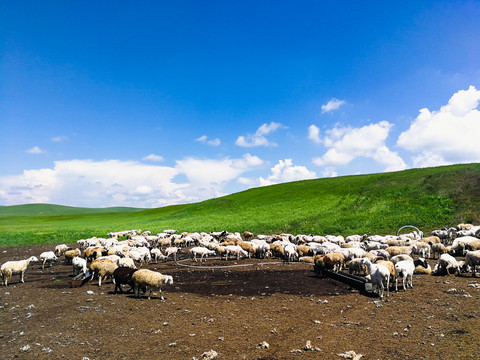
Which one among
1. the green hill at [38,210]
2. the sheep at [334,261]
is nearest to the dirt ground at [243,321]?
the sheep at [334,261]

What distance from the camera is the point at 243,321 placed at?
31.0ft

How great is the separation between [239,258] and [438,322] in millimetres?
15907

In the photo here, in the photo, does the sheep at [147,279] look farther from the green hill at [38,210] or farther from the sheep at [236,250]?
the green hill at [38,210]

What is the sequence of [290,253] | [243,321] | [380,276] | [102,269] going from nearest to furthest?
[243,321] → [380,276] → [102,269] → [290,253]

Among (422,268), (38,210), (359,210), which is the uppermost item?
(38,210)

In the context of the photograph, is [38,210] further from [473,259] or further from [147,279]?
[473,259]

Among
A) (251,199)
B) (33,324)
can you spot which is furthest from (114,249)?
(251,199)

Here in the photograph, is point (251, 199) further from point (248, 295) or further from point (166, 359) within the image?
point (166, 359)

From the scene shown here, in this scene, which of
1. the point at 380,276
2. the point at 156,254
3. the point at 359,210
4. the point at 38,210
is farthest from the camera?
the point at 38,210

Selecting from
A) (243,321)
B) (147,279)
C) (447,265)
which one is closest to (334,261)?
(447,265)

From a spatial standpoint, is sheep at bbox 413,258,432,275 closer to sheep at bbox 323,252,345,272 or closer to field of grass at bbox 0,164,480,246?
sheep at bbox 323,252,345,272

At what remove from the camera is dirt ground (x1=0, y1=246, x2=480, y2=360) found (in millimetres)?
7277

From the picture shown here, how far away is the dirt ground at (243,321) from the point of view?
23.9 feet

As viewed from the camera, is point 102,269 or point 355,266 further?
point 355,266
